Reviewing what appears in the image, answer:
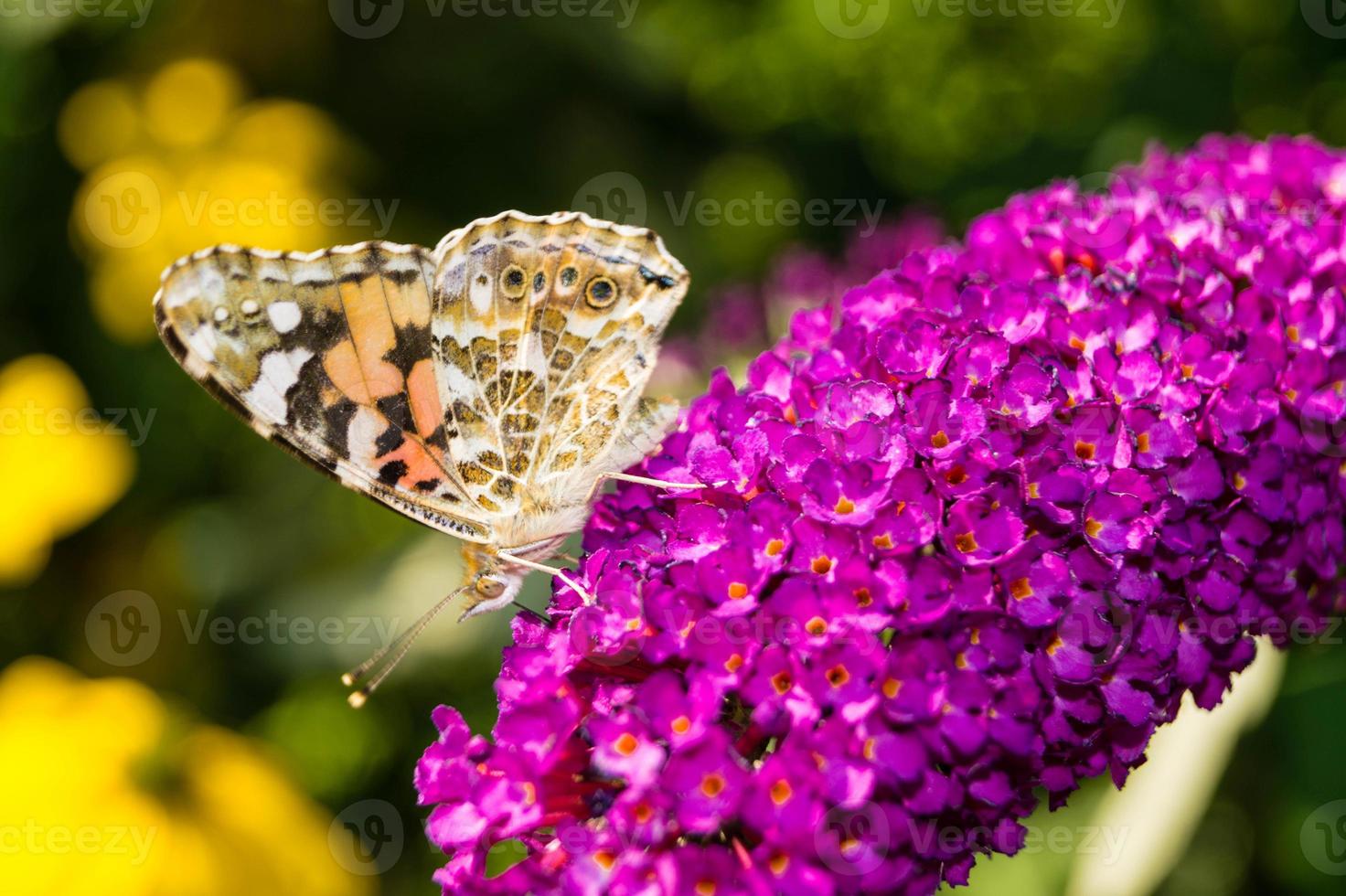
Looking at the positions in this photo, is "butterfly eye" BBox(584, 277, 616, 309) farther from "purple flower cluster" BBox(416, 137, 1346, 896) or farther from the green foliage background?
the green foliage background

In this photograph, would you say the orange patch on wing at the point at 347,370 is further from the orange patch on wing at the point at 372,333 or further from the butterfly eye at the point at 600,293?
the butterfly eye at the point at 600,293

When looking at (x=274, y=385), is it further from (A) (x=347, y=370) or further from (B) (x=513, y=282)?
(B) (x=513, y=282)

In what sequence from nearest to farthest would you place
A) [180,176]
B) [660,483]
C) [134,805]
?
1. [660,483]
2. [134,805]
3. [180,176]

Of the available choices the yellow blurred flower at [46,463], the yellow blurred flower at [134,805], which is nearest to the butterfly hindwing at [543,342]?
the yellow blurred flower at [134,805]

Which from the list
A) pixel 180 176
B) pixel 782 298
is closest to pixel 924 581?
pixel 782 298

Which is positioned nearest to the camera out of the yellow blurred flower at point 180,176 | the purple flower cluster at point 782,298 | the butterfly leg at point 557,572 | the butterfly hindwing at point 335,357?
the butterfly leg at point 557,572

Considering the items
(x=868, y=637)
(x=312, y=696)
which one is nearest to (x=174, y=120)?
(x=312, y=696)

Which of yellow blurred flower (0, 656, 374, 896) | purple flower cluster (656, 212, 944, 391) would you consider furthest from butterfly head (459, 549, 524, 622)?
purple flower cluster (656, 212, 944, 391)
